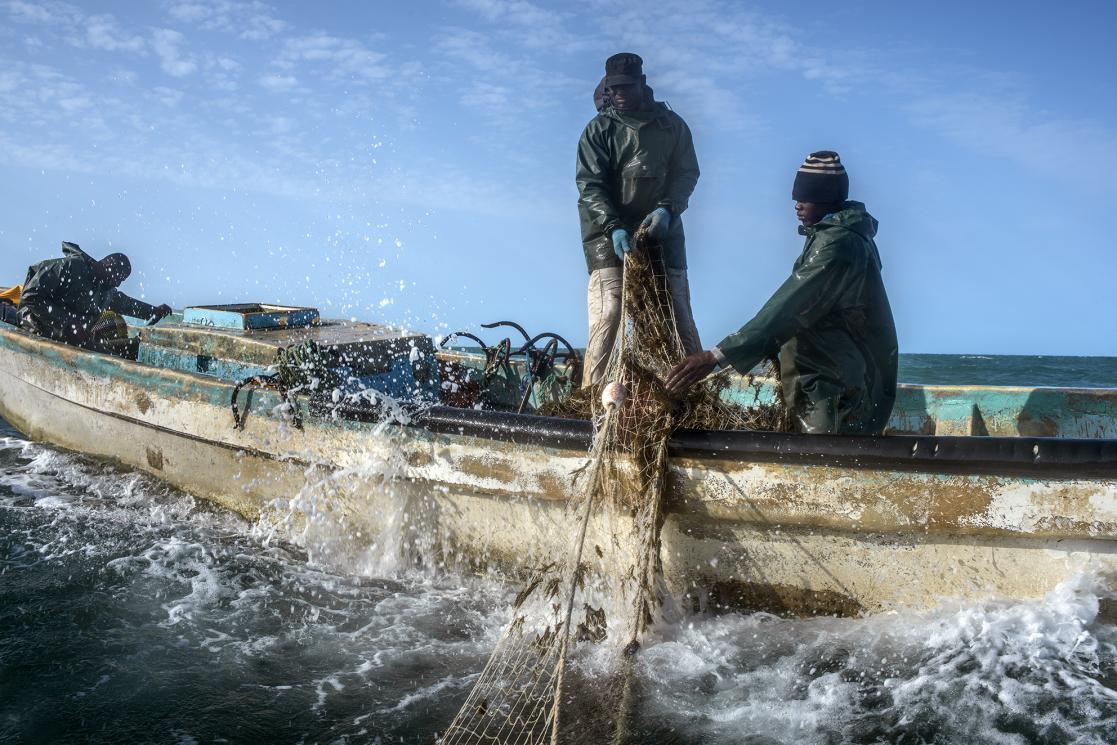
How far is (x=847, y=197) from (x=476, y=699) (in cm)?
301

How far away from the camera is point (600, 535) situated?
448 cm

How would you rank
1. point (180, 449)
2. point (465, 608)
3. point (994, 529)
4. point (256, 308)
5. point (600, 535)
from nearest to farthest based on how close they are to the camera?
point (994, 529) → point (600, 535) → point (465, 608) → point (180, 449) → point (256, 308)

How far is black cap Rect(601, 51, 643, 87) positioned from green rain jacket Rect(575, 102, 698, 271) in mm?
234

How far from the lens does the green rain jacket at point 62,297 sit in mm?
8516

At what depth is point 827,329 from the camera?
14.0 ft

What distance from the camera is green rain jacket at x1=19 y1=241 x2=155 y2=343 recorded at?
27.9 ft

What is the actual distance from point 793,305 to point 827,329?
11.1 inches

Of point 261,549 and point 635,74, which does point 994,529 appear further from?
point 261,549

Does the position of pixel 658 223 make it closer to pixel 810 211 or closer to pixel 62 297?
pixel 810 211

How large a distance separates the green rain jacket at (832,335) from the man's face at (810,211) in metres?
0.06

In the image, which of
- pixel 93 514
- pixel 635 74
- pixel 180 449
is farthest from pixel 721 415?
pixel 93 514

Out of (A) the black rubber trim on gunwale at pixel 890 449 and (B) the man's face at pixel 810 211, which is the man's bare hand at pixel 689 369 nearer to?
(A) the black rubber trim on gunwale at pixel 890 449

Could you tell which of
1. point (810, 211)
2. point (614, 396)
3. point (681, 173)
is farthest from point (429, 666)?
point (681, 173)

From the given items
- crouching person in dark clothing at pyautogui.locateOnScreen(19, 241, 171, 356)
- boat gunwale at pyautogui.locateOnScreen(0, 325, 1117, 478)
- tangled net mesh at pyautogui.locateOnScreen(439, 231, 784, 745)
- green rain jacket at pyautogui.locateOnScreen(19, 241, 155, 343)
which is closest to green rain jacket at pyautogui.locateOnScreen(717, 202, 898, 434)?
boat gunwale at pyautogui.locateOnScreen(0, 325, 1117, 478)
